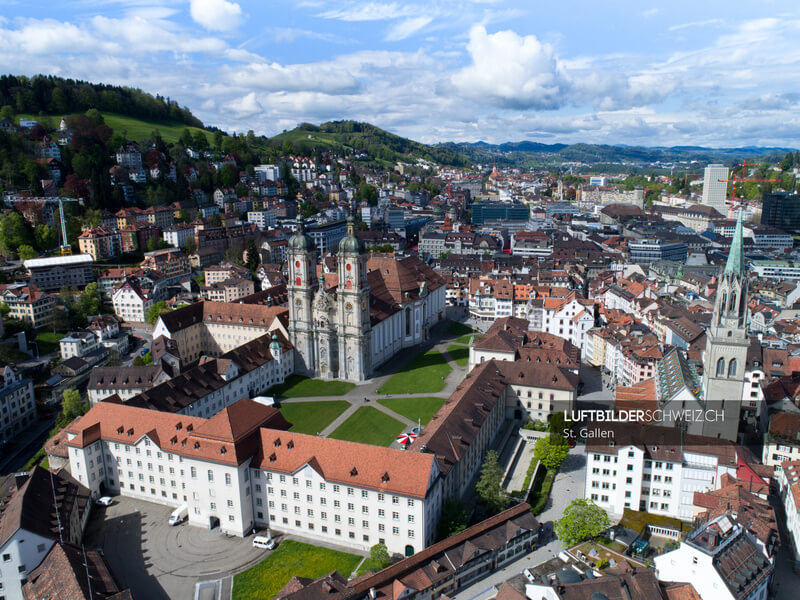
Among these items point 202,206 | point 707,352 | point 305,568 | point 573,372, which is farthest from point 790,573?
point 202,206

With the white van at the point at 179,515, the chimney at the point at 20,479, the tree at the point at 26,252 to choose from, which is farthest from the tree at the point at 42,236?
the white van at the point at 179,515

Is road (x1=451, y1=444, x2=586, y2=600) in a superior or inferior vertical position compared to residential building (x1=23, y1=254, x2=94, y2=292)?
inferior

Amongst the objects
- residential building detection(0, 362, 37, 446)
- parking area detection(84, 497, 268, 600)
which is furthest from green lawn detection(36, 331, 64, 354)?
parking area detection(84, 497, 268, 600)

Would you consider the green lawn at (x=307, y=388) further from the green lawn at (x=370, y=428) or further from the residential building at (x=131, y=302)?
the residential building at (x=131, y=302)

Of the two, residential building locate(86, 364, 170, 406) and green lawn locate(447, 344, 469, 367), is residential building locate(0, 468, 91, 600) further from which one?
green lawn locate(447, 344, 469, 367)

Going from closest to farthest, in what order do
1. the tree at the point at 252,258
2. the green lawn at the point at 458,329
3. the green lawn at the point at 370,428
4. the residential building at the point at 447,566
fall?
the residential building at the point at 447,566 < the green lawn at the point at 370,428 < the green lawn at the point at 458,329 < the tree at the point at 252,258

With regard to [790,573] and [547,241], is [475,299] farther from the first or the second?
[790,573]

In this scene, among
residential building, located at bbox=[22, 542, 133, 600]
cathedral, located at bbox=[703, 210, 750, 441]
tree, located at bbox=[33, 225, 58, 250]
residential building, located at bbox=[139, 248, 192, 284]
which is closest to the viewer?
residential building, located at bbox=[22, 542, 133, 600]
